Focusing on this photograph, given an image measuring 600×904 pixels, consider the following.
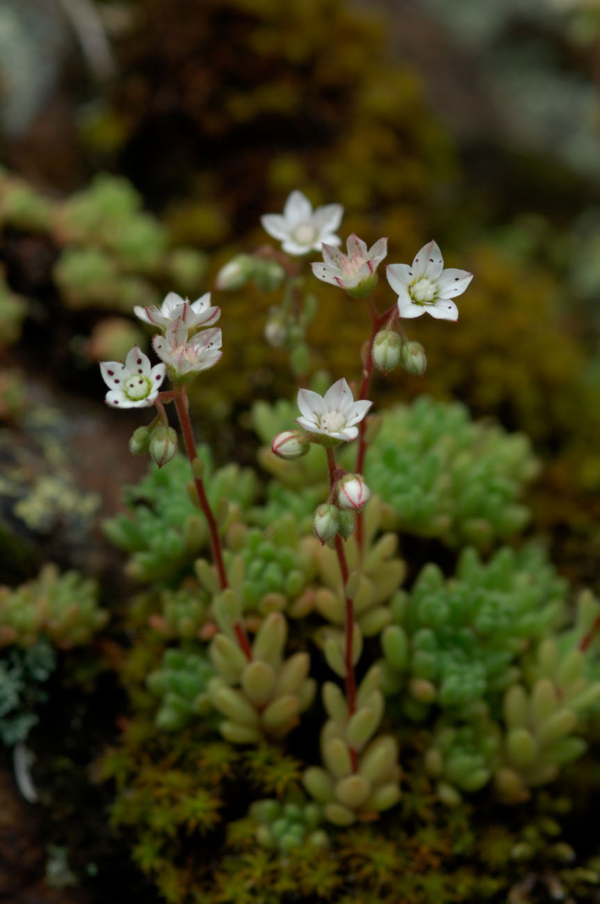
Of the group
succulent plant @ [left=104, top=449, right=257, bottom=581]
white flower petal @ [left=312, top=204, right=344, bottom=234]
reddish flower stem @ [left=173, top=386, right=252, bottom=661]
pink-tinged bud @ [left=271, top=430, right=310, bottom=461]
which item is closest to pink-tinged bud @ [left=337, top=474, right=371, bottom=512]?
pink-tinged bud @ [left=271, top=430, right=310, bottom=461]

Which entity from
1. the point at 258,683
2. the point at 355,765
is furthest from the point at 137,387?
the point at 355,765

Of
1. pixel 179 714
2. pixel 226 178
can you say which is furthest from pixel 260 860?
pixel 226 178

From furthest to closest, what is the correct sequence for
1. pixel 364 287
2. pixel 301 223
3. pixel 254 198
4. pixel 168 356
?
pixel 254 198, pixel 301 223, pixel 364 287, pixel 168 356

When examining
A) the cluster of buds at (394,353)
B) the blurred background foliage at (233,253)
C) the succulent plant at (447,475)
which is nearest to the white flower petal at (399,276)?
the cluster of buds at (394,353)

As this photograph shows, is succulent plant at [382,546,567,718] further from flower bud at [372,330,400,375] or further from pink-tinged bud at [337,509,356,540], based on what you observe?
flower bud at [372,330,400,375]

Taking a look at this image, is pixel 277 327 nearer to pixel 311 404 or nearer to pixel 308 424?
pixel 311 404

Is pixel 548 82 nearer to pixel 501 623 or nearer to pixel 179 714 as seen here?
pixel 501 623
